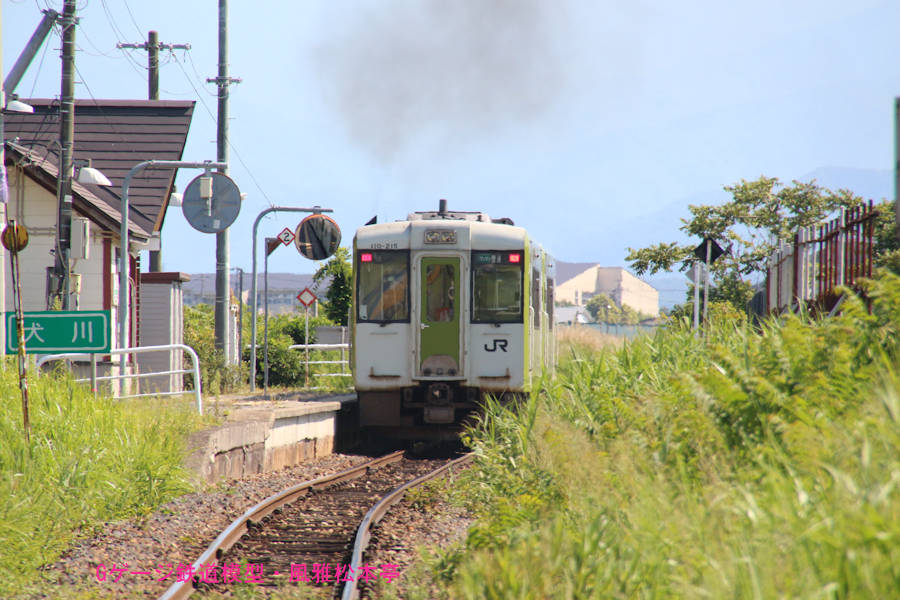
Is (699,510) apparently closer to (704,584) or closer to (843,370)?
(704,584)

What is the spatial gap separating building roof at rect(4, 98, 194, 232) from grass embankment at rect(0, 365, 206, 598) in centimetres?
1286

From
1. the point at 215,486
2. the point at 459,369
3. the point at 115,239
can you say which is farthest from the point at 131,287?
the point at 215,486

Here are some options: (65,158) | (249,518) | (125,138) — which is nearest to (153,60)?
(125,138)

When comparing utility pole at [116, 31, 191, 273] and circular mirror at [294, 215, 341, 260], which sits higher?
utility pole at [116, 31, 191, 273]

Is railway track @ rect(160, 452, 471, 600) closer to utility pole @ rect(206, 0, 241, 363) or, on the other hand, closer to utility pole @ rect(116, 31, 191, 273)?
utility pole @ rect(206, 0, 241, 363)

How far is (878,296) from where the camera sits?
558cm

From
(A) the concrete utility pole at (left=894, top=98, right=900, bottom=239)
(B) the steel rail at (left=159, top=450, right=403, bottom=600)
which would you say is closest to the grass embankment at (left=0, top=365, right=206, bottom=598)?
(B) the steel rail at (left=159, top=450, right=403, bottom=600)

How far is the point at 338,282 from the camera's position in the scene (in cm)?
3216

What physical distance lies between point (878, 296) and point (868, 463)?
89.8 inches

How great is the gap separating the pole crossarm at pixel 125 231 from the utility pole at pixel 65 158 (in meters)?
0.74

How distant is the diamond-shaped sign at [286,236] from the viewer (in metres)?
20.5

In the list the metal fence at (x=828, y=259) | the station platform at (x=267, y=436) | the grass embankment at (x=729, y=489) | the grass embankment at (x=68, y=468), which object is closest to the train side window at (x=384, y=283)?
the station platform at (x=267, y=436)

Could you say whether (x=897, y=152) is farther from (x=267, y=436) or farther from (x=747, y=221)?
(x=747, y=221)

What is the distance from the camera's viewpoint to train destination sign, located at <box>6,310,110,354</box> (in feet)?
28.9
